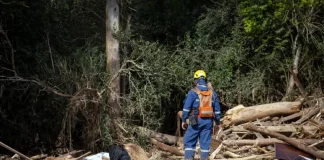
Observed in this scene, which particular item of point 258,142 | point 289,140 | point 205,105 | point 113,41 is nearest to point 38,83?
point 113,41

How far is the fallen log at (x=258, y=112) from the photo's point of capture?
44.0 feet

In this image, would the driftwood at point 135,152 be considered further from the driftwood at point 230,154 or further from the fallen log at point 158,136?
the driftwood at point 230,154

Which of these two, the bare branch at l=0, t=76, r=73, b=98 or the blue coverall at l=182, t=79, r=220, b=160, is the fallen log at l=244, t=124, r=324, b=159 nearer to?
the blue coverall at l=182, t=79, r=220, b=160

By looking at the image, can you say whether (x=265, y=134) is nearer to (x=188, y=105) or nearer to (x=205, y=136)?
(x=205, y=136)

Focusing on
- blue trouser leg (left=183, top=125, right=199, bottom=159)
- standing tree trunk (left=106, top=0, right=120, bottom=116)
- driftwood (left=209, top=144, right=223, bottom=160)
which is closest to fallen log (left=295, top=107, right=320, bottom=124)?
driftwood (left=209, top=144, right=223, bottom=160)

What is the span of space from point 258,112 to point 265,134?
137cm

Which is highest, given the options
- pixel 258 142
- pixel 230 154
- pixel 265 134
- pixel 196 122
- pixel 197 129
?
pixel 196 122

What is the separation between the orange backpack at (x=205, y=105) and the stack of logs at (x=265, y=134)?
6.61 ft

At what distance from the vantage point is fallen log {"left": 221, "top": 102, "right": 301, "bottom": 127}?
1341 cm

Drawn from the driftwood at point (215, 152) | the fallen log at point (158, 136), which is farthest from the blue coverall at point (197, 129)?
the fallen log at point (158, 136)

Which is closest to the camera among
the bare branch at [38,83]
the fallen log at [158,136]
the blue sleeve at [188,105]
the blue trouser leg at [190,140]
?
the blue sleeve at [188,105]

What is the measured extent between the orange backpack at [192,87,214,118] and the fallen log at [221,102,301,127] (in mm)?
3562

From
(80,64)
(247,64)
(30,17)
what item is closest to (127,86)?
(80,64)

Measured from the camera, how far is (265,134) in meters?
12.1
